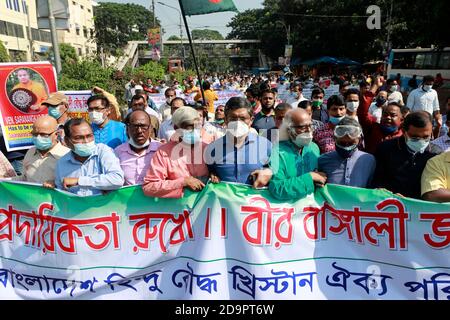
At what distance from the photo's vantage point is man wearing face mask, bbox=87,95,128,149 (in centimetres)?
430

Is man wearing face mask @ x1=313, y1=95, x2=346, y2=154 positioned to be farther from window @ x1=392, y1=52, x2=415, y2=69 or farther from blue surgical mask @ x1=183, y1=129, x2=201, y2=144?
window @ x1=392, y1=52, x2=415, y2=69

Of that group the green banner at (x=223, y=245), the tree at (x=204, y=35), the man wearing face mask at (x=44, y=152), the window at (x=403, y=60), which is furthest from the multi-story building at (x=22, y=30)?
the tree at (x=204, y=35)

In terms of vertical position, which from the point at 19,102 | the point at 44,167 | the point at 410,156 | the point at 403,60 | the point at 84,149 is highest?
the point at 403,60

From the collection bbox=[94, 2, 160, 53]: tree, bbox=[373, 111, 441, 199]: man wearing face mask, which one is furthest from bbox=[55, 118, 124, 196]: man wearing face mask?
bbox=[94, 2, 160, 53]: tree

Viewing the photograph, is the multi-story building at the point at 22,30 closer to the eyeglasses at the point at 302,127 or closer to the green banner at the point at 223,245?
the green banner at the point at 223,245

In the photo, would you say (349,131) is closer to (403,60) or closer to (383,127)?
(383,127)

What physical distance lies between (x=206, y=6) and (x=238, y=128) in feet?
6.33

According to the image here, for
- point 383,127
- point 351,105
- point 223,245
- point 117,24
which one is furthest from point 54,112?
point 117,24

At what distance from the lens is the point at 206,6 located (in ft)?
14.2

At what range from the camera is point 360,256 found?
282cm

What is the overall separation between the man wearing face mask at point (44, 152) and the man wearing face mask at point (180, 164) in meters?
1.07

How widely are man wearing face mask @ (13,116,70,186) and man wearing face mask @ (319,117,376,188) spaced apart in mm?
2387

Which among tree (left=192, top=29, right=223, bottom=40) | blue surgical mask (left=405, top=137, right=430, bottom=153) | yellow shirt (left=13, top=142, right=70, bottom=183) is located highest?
tree (left=192, top=29, right=223, bottom=40)
